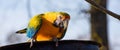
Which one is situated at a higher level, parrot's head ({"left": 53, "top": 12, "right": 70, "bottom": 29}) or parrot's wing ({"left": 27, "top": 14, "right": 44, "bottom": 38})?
parrot's head ({"left": 53, "top": 12, "right": 70, "bottom": 29})

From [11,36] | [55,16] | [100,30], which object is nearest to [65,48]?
[55,16]

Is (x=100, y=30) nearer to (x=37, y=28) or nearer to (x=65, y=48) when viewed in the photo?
(x=37, y=28)

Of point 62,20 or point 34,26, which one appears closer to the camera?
point 62,20

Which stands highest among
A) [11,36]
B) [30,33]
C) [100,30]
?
[30,33]

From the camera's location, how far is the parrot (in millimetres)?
1754

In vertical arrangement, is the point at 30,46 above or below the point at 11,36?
above

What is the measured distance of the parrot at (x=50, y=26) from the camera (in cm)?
175

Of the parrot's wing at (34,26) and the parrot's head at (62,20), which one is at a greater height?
the parrot's head at (62,20)

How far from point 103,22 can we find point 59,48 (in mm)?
2615

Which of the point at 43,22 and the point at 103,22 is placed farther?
the point at 103,22

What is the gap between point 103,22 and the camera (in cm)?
407

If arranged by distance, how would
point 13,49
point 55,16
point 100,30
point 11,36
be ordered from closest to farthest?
point 13,49 → point 55,16 → point 100,30 → point 11,36

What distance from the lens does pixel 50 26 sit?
1816mm

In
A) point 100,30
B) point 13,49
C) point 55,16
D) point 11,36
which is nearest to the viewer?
point 13,49
